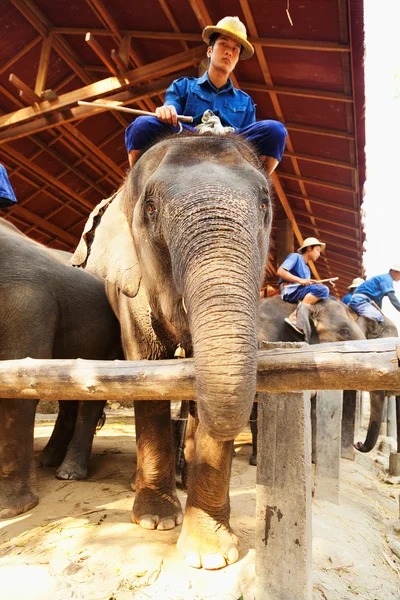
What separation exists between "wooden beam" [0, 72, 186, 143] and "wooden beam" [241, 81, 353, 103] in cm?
108

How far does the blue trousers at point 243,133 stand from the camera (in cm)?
278

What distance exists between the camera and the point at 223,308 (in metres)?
1.75

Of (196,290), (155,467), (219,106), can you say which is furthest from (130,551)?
(219,106)

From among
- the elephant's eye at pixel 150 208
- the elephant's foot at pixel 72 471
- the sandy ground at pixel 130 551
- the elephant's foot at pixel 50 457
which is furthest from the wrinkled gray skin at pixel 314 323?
the elephant's eye at pixel 150 208

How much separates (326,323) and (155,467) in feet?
12.1

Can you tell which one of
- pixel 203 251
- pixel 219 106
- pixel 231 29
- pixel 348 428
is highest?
pixel 231 29

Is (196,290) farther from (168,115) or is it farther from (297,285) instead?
(297,285)

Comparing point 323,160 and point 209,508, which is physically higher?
point 323,160

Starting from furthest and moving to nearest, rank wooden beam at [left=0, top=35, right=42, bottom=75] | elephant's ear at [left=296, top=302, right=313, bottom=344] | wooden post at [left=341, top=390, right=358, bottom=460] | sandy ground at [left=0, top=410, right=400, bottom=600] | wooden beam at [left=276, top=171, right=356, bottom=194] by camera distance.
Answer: wooden beam at [left=276, top=171, right=356, bottom=194]
wooden beam at [left=0, top=35, right=42, bottom=75]
wooden post at [left=341, top=390, right=358, bottom=460]
elephant's ear at [left=296, top=302, right=313, bottom=344]
sandy ground at [left=0, top=410, right=400, bottom=600]

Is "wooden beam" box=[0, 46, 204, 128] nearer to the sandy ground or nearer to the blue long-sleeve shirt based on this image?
the blue long-sleeve shirt

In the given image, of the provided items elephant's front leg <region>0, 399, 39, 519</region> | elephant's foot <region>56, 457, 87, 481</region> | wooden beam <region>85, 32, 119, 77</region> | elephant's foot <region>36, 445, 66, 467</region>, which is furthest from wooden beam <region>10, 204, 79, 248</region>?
elephant's front leg <region>0, 399, 39, 519</region>

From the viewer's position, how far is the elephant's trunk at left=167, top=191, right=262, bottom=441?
5.45 ft

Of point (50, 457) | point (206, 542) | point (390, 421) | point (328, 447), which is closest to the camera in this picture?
point (206, 542)

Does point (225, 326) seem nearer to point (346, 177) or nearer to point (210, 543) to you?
point (210, 543)
